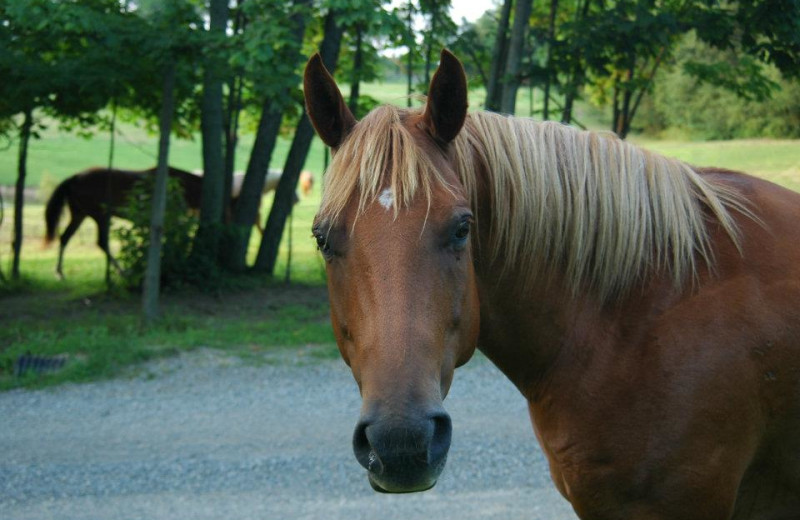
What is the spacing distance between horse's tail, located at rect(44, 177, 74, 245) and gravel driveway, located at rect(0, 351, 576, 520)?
6247 mm

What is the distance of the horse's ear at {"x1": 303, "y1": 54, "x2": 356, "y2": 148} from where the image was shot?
2.39m

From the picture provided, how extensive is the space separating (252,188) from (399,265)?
1041 centimetres

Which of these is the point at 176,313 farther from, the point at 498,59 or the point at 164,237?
the point at 498,59

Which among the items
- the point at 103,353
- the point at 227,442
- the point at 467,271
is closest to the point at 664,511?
the point at 467,271

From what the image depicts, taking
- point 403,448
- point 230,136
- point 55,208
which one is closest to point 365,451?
point 403,448

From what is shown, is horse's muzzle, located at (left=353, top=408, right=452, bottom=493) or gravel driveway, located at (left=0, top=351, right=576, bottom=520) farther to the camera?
gravel driveway, located at (left=0, top=351, right=576, bottom=520)

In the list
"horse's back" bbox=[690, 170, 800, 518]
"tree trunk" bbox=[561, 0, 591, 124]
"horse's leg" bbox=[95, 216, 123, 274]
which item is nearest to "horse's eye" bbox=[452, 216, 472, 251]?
"horse's back" bbox=[690, 170, 800, 518]

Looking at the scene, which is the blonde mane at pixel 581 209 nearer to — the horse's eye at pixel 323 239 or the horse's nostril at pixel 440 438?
the horse's eye at pixel 323 239

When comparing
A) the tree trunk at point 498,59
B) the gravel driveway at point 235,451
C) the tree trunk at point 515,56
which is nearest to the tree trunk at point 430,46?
the tree trunk at point 498,59

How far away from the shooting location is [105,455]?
218 inches

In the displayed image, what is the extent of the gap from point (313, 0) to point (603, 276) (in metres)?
6.97

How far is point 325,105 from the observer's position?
2.44m

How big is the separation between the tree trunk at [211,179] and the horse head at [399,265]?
8861 millimetres

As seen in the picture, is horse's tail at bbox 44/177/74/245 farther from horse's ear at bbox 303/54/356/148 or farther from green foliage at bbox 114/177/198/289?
horse's ear at bbox 303/54/356/148
